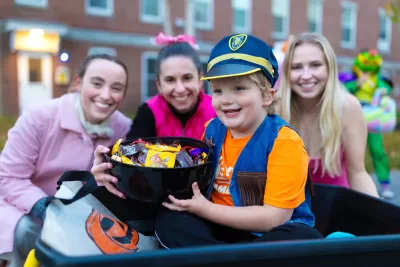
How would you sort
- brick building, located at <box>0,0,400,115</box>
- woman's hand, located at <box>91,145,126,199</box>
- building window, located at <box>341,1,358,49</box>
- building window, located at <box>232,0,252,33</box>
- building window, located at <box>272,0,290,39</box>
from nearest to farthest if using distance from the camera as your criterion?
woman's hand, located at <box>91,145,126,199</box> → brick building, located at <box>0,0,400,115</box> → building window, located at <box>232,0,252,33</box> → building window, located at <box>272,0,290,39</box> → building window, located at <box>341,1,358,49</box>

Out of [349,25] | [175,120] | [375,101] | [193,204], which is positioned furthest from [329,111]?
[349,25]

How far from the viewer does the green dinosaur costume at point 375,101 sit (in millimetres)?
5402

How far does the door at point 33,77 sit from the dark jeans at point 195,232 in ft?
41.5

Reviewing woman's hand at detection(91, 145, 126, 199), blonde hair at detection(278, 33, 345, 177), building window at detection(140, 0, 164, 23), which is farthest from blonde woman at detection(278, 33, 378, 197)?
building window at detection(140, 0, 164, 23)

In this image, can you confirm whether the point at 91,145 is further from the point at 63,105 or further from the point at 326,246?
the point at 326,246

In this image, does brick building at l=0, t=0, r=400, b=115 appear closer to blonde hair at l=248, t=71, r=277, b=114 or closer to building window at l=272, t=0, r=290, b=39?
building window at l=272, t=0, r=290, b=39

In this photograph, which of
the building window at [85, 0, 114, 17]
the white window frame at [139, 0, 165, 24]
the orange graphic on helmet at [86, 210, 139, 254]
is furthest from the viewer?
the white window frame at [139, 0, 165, 24]

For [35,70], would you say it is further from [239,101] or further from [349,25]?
[349,25]

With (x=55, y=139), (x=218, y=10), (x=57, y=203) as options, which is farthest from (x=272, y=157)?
(x=218, y=10)

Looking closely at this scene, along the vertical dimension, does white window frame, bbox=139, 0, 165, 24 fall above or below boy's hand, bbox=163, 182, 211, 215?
above

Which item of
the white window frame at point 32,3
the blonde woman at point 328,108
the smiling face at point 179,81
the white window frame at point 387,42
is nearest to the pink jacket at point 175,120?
the smiling face at point 179,81

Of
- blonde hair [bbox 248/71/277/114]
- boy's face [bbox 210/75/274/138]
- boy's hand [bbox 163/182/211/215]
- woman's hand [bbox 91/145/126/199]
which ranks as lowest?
boy's hand [bbox 163/182/211/215]

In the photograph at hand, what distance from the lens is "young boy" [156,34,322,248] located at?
5.60ft

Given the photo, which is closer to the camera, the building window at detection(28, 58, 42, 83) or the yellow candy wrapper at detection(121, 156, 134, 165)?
the yellow candy wrapper at detection(121, 156, 134, 165)
